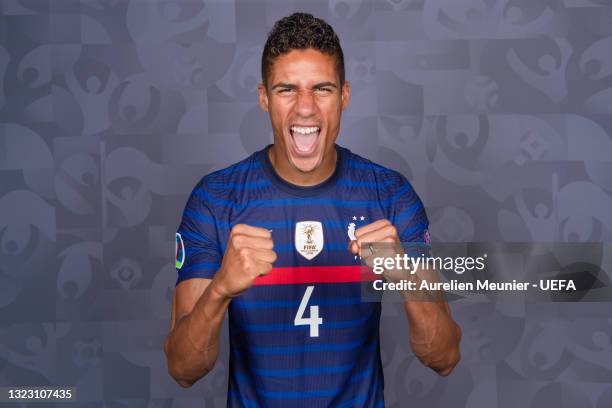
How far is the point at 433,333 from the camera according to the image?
157 centimetres

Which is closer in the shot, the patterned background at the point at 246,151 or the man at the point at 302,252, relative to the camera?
the man at the point at 302,252

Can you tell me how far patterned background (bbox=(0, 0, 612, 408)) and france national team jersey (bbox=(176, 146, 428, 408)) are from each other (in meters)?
0.86

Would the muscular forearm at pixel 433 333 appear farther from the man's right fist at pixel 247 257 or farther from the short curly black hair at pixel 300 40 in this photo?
the short curly black hair at pixel 300 40

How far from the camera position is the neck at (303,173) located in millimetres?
1708

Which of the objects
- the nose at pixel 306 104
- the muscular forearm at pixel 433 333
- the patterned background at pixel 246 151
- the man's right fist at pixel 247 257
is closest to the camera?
the man's right fist at pixel 247 257

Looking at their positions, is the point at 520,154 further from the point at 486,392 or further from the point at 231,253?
the point at 231,253

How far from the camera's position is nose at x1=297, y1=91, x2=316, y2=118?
1.63 m

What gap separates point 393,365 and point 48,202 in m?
1.50

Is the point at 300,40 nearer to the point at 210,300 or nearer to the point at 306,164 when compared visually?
the point at 306,164

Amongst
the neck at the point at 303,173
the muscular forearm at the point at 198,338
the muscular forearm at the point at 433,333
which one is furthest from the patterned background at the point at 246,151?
the muscular forearm at the point at 198,338

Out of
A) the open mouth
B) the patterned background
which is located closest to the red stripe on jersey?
the open mouth

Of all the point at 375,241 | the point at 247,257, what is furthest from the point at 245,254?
the point at 375,241

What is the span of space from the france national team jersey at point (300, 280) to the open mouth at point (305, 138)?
11 cm

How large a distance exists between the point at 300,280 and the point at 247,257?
425 mm
